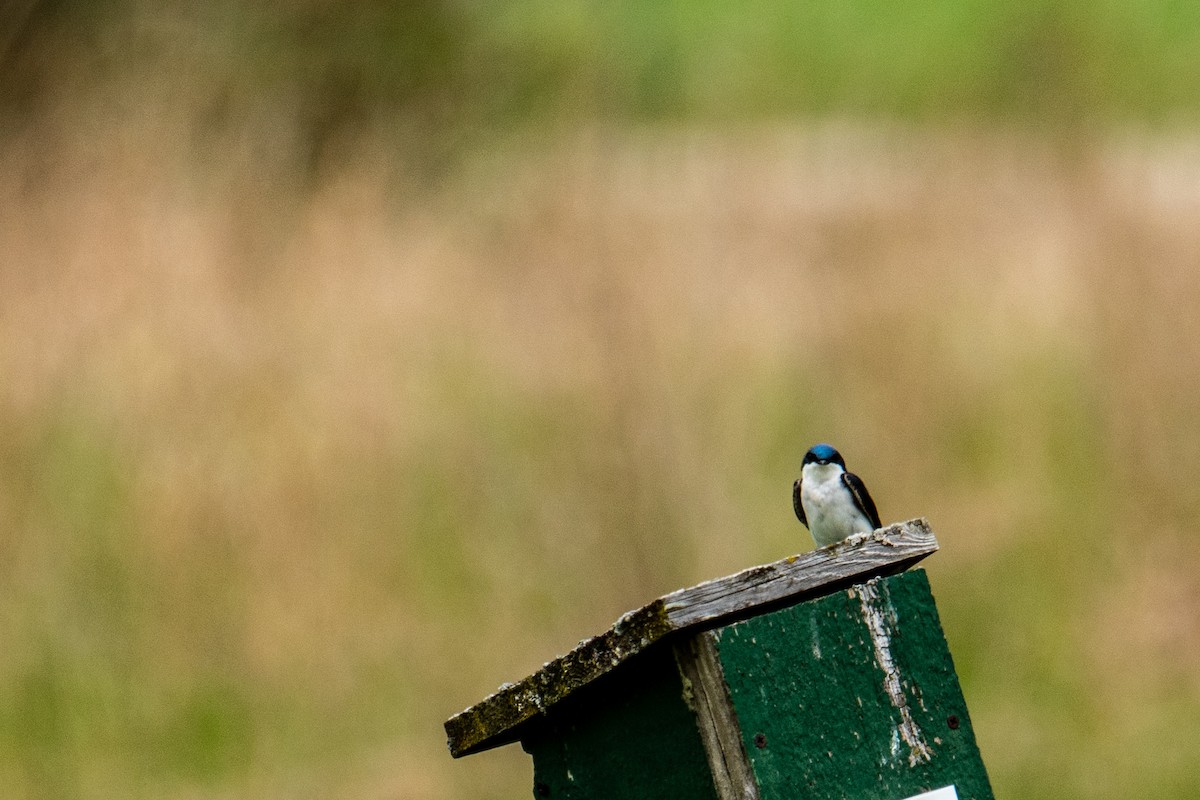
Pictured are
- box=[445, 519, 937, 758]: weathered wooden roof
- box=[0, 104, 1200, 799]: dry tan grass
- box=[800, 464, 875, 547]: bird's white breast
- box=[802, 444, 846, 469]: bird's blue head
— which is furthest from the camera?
box=[0, 104, 1200, 799]: dry tan grass

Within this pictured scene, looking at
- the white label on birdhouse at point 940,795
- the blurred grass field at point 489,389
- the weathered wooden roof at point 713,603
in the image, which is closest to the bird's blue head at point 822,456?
the weathered wooden roof at point 713,603

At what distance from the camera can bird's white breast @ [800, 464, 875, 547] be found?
1.96 m

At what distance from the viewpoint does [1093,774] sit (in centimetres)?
406

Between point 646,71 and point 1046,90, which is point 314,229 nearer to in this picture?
point 646,71

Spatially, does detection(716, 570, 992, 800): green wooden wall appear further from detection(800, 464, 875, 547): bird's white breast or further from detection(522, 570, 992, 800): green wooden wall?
detection(800, 464, 875, 547): bird's white breast

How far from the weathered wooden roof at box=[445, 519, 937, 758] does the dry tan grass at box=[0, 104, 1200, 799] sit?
2326mm

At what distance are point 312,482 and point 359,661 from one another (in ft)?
1.71

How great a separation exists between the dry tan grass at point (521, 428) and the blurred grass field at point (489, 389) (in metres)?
0.01

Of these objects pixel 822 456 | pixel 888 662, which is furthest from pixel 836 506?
pixel 888 662

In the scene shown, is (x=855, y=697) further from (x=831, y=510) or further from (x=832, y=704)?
(x=831, y=510)

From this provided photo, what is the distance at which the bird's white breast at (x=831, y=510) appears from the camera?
1962 millimetres

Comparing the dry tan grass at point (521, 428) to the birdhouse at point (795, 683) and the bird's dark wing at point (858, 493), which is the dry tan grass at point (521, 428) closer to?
the bird's dark wing at point (858, 493)

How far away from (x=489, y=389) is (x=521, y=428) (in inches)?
5.6

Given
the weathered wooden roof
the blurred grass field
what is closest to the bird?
the weathered wooden roof
